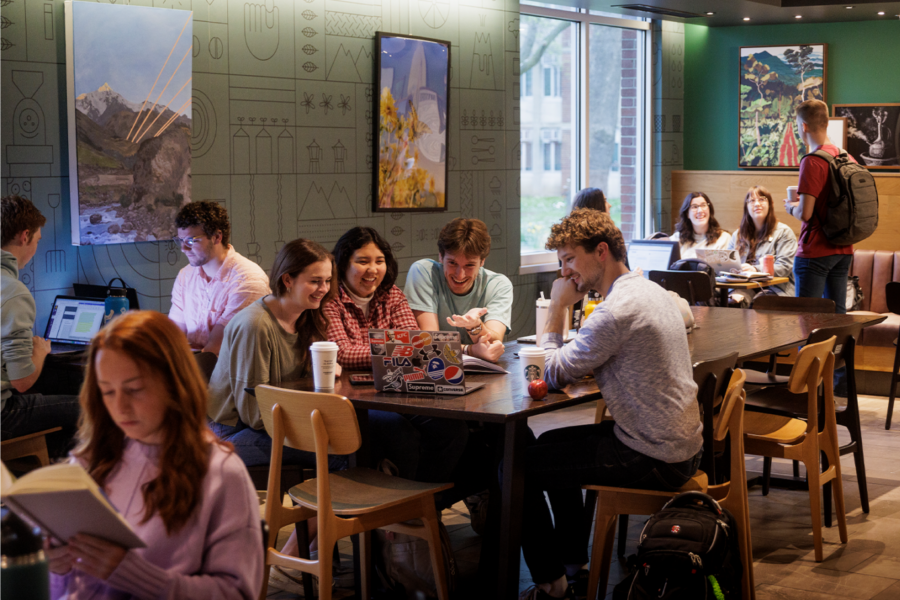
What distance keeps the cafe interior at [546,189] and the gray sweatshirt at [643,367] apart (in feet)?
0.49

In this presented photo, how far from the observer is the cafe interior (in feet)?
10.8

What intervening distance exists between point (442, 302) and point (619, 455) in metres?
1.34

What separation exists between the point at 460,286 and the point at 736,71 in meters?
6.09

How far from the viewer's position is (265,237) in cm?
548

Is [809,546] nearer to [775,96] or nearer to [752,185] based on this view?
[752,185]

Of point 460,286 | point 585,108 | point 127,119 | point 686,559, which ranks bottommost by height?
point 686,559

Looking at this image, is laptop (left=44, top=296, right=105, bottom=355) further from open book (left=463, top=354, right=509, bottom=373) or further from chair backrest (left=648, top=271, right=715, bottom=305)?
chair backrest (left=648, top=271, right=715, bottom=305)

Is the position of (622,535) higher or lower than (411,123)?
lower

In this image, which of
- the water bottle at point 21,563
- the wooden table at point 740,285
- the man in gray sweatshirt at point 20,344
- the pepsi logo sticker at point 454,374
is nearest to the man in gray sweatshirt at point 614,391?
the pepsi logo sticker at point 454,374

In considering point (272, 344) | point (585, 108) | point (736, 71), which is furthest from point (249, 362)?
point (736, 71)

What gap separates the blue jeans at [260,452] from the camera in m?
3.25

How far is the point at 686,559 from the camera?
271 centimetres

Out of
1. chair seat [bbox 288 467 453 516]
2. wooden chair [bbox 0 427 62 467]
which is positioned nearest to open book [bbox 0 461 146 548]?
chair seat [bbox 288 467 453 516]

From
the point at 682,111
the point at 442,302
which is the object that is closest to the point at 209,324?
the point at 442,302
